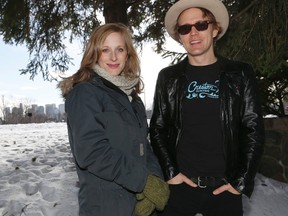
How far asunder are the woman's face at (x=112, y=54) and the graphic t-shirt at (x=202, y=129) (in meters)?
0.54

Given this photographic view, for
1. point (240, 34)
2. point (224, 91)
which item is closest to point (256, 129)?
point (224, 91)

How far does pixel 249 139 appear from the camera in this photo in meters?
2.13

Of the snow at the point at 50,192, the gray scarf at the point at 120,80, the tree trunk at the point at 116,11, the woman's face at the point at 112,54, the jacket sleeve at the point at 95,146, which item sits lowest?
the snow at the point at 50,192

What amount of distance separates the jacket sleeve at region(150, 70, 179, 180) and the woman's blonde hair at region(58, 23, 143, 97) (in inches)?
10.1

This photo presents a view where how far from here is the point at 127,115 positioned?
1896 mm

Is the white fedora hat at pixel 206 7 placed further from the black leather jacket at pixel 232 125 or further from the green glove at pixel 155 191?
the green glove at pixel 155 191

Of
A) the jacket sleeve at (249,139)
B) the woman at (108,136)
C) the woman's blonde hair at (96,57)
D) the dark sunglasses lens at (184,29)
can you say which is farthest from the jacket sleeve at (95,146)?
the dark sunglasses lens at (184,29)

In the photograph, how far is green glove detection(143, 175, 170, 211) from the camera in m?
1.81

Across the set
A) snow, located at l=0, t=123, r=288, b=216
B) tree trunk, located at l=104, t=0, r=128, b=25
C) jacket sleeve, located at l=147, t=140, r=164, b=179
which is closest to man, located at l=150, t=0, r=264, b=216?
jacket sleeve, located at l=147, t=140, r=164, b=179

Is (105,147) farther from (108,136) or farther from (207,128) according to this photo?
(207,128)

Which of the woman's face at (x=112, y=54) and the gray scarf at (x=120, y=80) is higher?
the woman's face at (x=112, y=54)

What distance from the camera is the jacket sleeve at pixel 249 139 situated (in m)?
2.10

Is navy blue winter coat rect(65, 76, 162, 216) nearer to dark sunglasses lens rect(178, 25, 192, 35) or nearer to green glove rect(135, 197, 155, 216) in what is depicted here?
green glove rect(135, 197, 155, 216)

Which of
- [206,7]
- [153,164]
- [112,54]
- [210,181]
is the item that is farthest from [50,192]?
[206,7]
